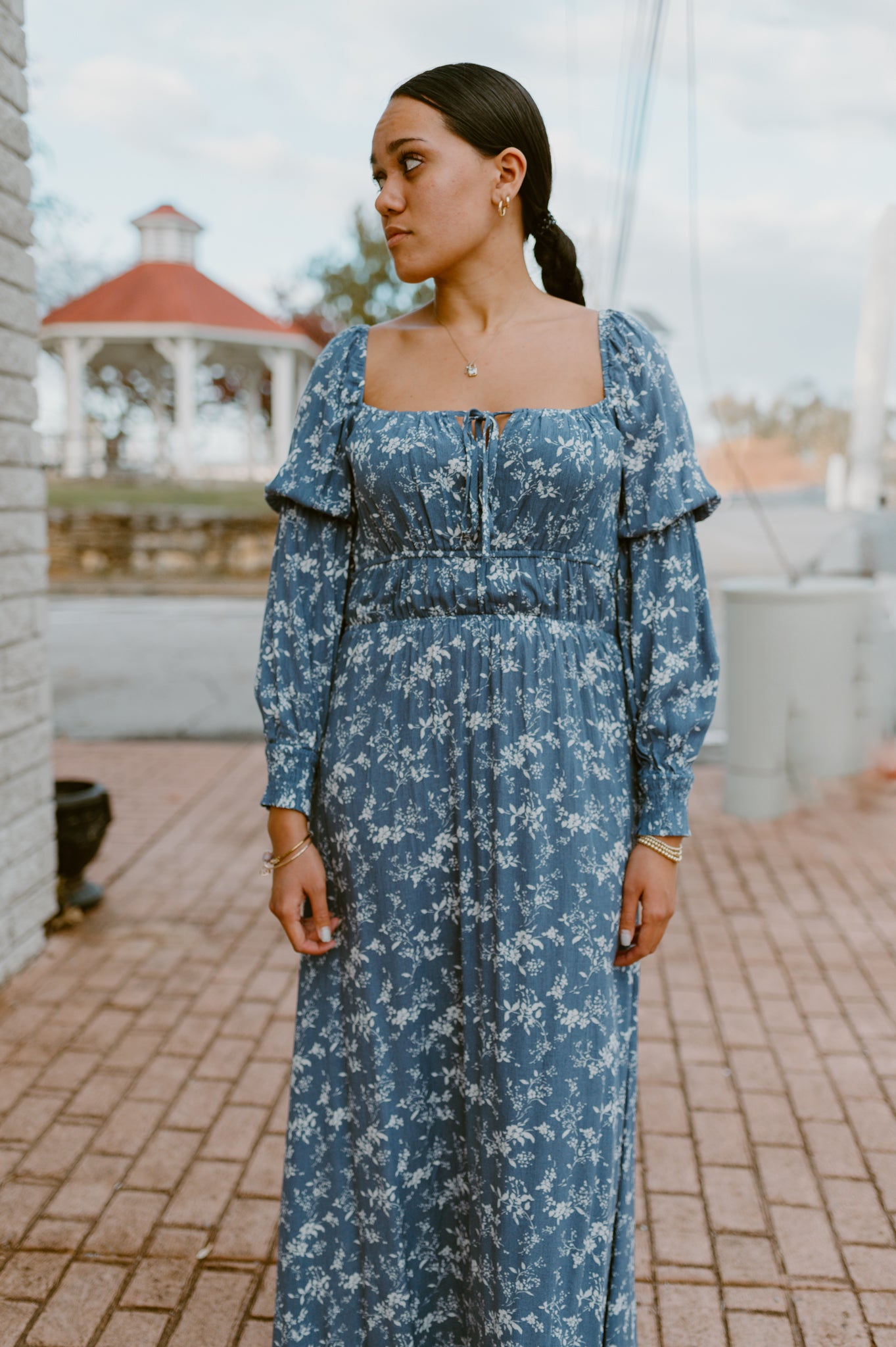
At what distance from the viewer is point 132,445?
2664 centimetres

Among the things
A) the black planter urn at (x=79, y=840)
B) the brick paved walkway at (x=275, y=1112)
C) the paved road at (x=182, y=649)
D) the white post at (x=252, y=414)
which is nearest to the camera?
the brick paved walkway at (x=275, y=1112)

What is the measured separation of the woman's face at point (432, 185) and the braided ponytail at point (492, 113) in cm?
1

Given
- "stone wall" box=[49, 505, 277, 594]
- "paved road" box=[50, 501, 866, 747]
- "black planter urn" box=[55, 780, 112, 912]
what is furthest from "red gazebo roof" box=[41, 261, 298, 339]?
"black planter urn" box=[55, 780, 112, 912]

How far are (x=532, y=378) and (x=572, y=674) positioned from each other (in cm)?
42

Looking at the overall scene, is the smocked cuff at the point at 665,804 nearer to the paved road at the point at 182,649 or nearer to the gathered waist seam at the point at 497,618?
the gathered waist seam at the point at 497,618

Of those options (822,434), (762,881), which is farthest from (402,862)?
(822,434)

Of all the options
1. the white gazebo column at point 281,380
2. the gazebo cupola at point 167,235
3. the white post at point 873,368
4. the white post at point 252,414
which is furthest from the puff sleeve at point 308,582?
the gazebo cupola at point 167,235

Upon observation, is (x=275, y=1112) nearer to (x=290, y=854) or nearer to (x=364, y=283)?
(x=290, y=854)

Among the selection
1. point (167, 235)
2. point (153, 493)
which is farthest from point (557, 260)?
point (167, 235)

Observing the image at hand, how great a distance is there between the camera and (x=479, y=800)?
1591 mm

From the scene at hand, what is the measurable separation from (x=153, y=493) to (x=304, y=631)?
21.8 metres

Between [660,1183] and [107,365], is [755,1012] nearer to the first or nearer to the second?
[660,1183]

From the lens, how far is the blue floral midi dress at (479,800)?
1574 millimetres

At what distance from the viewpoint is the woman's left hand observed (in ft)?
5.40
